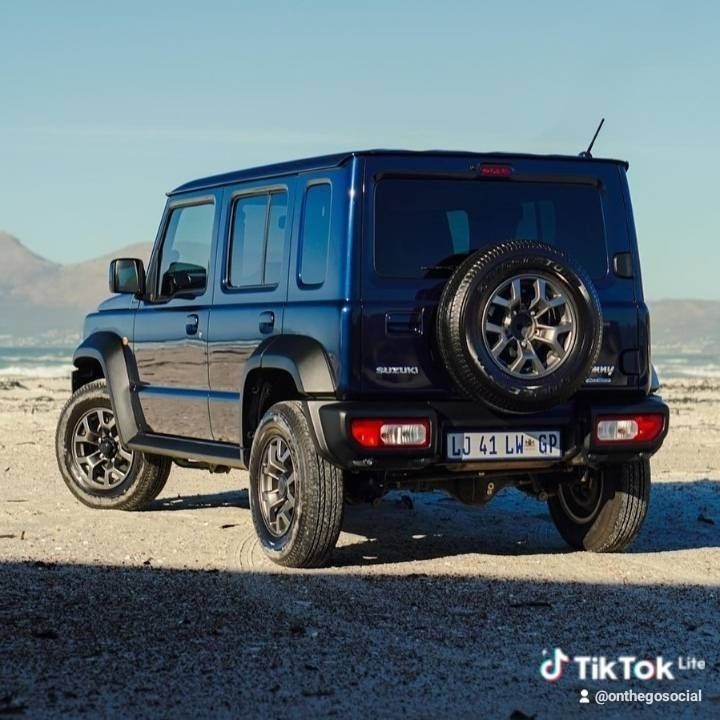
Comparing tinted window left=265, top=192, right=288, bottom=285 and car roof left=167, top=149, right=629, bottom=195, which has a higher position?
car roof left=167, top=149, right=629, bottom=195

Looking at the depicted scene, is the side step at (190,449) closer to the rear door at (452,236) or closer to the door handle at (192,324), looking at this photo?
the door handle at (192,324)

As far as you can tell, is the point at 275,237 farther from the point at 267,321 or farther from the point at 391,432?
the point at 391,432

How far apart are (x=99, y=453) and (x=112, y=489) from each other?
0.31 m

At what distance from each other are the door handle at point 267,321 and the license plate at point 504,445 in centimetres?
118

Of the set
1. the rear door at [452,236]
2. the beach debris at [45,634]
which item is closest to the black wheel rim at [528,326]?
the rear door at [452,236]

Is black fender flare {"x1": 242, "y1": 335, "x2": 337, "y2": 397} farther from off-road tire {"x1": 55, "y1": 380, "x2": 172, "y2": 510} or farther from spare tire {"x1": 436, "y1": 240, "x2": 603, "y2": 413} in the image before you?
off-road tire {"x1": 55, "y1": 380, "x2": 172, "y2": 510}

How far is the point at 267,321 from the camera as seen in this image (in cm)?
793

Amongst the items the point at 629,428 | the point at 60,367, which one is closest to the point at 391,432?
the point at 629,428

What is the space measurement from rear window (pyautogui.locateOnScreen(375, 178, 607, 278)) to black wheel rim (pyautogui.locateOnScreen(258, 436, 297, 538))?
1172mm

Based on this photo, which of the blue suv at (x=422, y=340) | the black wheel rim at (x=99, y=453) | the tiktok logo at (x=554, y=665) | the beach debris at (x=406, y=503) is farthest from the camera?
the beach debris at (x=406, y=503)

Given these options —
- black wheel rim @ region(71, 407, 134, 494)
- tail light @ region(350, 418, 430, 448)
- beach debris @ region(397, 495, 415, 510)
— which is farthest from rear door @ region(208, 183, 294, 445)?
beach debris @ region(397, 495, 415, 510)

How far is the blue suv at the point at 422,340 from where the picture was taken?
719 centimetres

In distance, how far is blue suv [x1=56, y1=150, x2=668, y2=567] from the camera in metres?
7.19

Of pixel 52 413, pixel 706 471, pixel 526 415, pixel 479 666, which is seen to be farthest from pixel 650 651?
pixel 52 413
